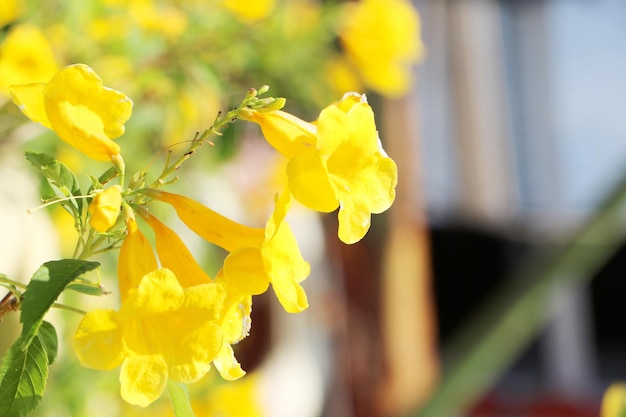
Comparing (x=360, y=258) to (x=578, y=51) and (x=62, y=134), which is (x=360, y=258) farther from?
(x=578, y=51)

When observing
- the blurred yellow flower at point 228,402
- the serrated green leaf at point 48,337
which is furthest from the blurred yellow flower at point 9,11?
the blurred yellow flower at point 228,402

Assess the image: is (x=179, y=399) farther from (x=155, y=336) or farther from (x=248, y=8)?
(x=248, y=8)

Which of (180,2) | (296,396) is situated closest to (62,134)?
(180,2)

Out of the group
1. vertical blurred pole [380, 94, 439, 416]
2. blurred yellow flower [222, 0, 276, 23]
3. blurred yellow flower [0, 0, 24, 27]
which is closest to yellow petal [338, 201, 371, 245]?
blurred yellow flower [0, 0, 24, 27]

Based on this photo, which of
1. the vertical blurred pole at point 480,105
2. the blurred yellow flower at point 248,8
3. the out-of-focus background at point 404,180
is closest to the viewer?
the out-of-focus background at point 404,180

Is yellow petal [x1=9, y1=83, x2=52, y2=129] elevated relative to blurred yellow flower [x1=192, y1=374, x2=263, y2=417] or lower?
elevated

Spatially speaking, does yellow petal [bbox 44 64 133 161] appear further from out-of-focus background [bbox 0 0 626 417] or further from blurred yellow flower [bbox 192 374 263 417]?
blurred yellow flower [bbox 192 374 263 417]

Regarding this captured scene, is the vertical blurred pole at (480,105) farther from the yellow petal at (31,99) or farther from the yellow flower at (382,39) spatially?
the yellow petal at (31,99)
